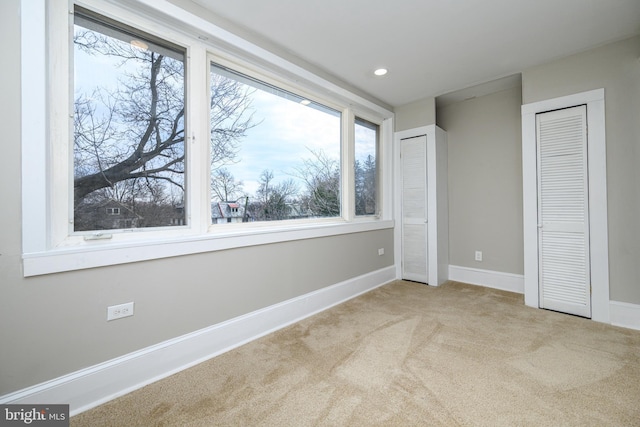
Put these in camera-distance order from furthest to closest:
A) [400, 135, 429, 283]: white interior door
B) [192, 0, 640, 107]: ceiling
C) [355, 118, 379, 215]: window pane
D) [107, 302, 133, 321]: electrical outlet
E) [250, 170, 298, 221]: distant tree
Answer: [400, 135, 429, 283]: white interior door → [355, 118, 379, 215]: window pane → [250, 170, 298, 221]: distant tree → [192, 0, 640, 107]: ceiling → [107, 302, 133, 321]: electrical outlet

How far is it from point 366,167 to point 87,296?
3.23 meters

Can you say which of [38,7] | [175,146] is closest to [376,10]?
[175,146]

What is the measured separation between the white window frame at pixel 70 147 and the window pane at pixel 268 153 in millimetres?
148

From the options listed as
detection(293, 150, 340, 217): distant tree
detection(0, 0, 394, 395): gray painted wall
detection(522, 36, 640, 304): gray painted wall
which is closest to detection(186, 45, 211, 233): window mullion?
detection(0, 0, 394, 395): gray painted wall

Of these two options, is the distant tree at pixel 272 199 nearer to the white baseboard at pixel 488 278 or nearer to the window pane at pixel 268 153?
the window pane at pixel 268 153

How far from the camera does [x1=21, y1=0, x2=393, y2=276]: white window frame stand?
139 cm

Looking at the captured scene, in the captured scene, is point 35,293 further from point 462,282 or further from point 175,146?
point 462,282

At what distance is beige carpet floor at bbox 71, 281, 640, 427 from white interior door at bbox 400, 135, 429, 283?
1.28 m

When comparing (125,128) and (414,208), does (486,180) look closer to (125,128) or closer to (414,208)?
(414,208)

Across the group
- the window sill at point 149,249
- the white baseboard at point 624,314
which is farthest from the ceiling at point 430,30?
the white baseboard at point 624,314

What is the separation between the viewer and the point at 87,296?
155cm

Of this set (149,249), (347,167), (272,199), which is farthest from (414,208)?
(149,249)

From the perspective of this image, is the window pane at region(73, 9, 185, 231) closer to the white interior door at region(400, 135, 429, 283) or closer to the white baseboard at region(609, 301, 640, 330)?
the white interior door at region(400, 135, 429, 283)

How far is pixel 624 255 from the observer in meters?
2.45
